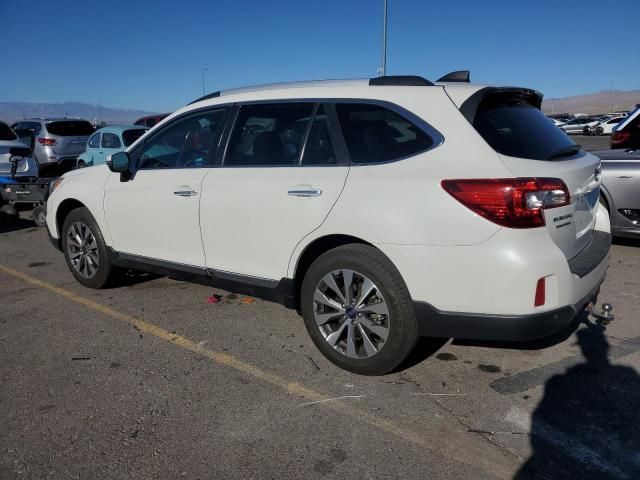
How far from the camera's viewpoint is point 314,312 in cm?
346

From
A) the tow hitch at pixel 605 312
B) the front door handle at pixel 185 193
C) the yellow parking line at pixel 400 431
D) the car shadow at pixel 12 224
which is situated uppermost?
the front door handle at pixel 185 193

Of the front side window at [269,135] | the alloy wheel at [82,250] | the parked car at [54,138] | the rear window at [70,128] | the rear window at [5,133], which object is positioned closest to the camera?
the front side window at [269,135]

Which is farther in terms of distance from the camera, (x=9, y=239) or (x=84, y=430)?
(x=9, y=239)

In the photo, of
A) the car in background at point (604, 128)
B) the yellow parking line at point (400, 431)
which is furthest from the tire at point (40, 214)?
the car in background at point (604, 128)

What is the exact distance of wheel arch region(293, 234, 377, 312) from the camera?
329 centimetres

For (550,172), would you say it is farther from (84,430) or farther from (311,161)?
(84,430)

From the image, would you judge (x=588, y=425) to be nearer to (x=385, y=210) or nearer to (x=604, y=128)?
(x=385, y=210)

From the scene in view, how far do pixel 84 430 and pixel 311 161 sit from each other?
2051mm

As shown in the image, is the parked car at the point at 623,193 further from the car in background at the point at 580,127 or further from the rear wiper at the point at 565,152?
the car in background at the point at 580,127

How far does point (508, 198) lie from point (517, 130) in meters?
0.65

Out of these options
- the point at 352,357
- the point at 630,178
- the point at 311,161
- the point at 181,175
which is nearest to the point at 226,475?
the point at 352,357

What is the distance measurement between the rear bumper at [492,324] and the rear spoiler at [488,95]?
1.09 meters

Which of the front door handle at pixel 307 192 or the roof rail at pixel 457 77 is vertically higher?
the roof rail at pixel 457 77

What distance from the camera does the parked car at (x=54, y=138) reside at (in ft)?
46.3
